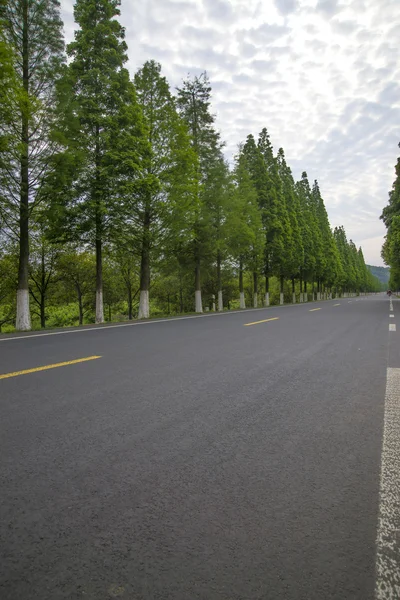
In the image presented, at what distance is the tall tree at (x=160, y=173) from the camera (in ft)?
70.8

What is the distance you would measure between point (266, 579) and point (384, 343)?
25.2 feet

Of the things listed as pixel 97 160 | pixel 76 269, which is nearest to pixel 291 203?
pixel 76 269

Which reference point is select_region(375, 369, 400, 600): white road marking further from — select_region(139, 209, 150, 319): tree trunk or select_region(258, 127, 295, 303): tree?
select_region(258, 127, 295, 303): tree

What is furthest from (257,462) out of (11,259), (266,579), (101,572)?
(11,259)

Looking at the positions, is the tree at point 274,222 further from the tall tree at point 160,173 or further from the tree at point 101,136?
the tree at point 101,136

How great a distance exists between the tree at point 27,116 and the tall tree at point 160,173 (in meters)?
5.67

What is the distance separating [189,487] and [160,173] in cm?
2177

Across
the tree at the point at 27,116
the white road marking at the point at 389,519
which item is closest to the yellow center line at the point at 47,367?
the white road marking at the point at 389,519

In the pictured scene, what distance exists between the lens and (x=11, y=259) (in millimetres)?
29969

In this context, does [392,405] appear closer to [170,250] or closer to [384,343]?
[384,343]

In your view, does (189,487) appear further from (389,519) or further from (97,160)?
(97,160)

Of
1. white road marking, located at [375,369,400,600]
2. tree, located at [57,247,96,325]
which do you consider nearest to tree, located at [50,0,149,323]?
tree, located at [57,247,96,325]

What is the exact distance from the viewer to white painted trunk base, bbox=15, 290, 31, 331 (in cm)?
1530

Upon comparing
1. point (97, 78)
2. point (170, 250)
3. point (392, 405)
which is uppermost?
point (97, 78)
